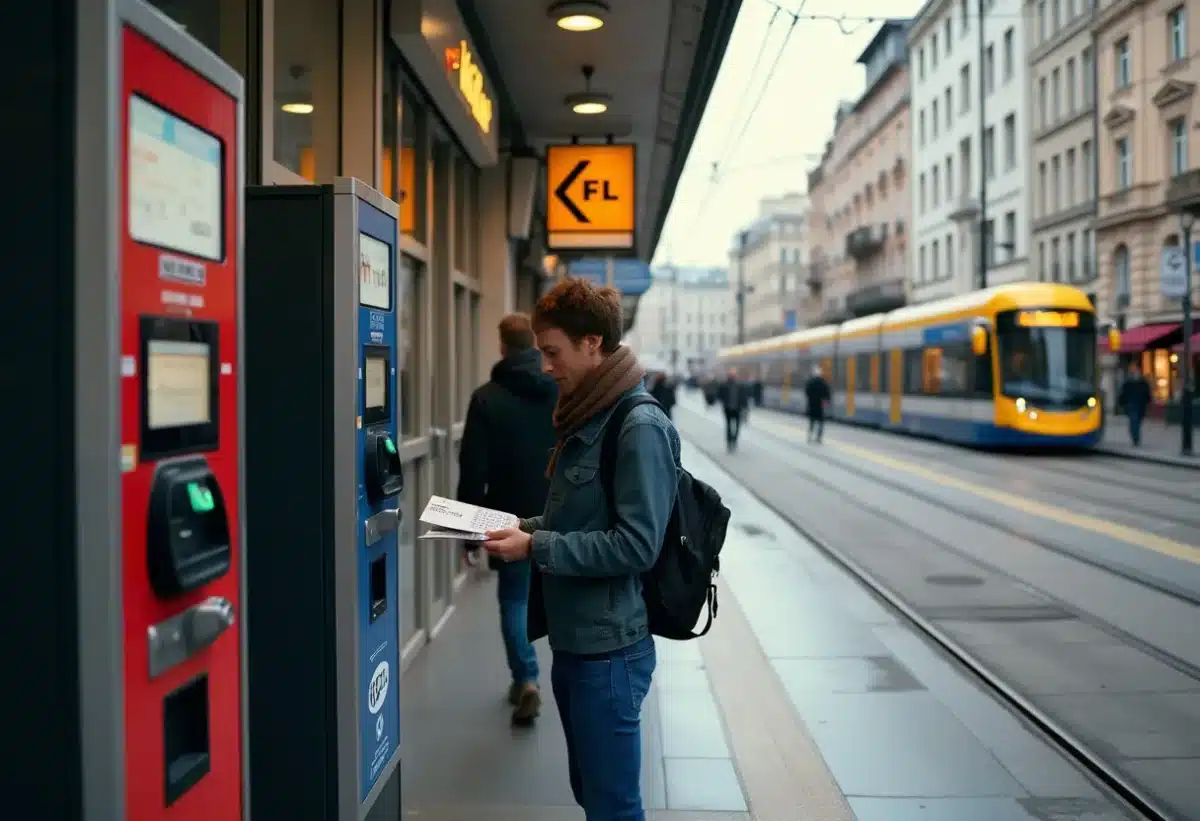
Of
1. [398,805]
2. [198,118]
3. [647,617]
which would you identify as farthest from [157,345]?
[398,805]

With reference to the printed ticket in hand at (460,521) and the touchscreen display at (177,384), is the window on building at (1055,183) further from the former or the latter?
the touchscreen display at (177,384)

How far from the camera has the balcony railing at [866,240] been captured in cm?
6969

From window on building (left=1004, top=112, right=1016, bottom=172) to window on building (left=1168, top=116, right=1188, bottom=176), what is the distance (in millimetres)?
15642

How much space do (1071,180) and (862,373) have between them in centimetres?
1345

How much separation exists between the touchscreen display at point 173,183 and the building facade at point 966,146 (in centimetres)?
4480

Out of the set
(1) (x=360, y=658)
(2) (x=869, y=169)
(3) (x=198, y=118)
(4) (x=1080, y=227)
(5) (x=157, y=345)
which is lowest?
(1) (x=360, y=658)

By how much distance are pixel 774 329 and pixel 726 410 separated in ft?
289

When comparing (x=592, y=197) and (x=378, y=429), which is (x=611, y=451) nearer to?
(x=378, y=429)

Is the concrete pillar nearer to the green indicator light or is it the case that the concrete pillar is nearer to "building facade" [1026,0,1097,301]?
the green indicator light

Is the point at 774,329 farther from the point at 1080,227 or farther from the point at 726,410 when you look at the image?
the point at 726,410

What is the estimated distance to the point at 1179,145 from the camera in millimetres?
34219

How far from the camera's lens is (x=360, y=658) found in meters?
3.82

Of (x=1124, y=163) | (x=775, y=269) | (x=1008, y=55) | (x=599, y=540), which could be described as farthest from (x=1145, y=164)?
(x=775, y=269)

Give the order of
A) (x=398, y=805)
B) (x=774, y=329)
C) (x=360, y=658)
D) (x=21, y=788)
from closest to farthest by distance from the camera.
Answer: (x=21, y=788), (x=360, y=658), (x=398, y=805), (x=774, y=329)
